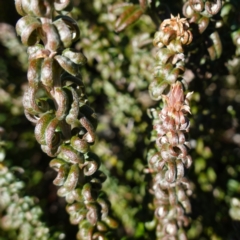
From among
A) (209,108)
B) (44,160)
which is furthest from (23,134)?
(209,108)

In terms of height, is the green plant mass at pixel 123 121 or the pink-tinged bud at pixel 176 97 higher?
the pink-tinged bud at pixel 176 97

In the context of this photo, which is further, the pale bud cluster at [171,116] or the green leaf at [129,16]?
the green leaf at [129,16]

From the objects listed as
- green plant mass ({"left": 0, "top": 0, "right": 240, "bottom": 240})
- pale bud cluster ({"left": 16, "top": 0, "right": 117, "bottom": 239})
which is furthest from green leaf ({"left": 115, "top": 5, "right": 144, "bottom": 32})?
pale bud cluster ({"left": 16, "top": 0, "right": 117, "bottom": 239})

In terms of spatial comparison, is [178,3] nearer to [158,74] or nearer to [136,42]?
[136,42]

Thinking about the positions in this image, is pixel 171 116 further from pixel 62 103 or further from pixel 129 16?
pixel 129 16

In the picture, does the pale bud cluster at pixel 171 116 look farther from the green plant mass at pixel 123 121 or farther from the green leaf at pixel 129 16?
the green leaf at pixel 129 16

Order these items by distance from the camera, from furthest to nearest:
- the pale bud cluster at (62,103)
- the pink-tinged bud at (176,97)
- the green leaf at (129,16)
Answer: the green leaf at (129,16)
the pink-tinged bud at (176,97)
the pale bud cluster at (62,103)

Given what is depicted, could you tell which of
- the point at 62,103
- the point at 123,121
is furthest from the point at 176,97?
the point at 123,121

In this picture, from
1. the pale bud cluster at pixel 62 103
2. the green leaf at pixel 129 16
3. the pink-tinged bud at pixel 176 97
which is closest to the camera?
the pale bud cluster at pixel 62 103

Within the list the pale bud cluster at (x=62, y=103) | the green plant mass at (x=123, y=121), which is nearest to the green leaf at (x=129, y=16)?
the green plant mass at (x=123, y=121)

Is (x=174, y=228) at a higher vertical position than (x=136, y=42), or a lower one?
lower
